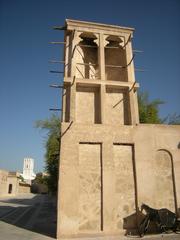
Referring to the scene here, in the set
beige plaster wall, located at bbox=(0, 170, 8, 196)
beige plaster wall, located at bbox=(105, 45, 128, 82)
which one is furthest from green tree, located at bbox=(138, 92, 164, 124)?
beige plaster wall, located at bbox=(0, 170, 8, 196)

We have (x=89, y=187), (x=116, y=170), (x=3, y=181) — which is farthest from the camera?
(x=3, y=181)

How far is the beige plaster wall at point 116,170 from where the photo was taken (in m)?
9.39

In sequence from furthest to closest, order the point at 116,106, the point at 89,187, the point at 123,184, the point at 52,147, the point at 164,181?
1. the point at 52,147
2. the point at 116,106
3. the point at 164,181
4. the point at 123,184
5. the point at 89,187

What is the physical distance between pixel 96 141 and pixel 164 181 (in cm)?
359

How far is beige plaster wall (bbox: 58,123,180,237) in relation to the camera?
9391 mm

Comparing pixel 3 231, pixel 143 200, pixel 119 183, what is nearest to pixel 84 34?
pixel 119 183

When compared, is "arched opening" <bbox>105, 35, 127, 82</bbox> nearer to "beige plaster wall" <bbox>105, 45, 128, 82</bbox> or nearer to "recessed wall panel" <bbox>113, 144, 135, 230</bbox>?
"beige plaster wall" <bbox>105, 45, 128, 82</bbox>

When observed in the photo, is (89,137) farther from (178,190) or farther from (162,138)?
(178,190)

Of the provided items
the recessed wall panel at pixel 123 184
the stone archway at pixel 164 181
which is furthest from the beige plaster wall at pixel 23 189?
the stone archway at pixel 164 181

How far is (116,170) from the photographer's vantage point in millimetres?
10336

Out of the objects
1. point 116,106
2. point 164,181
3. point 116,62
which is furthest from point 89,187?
point 116,62

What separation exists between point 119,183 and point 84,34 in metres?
8.21

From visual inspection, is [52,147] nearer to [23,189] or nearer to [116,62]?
[116,62]

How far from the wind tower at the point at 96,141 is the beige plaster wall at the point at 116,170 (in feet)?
0.12
